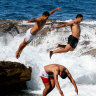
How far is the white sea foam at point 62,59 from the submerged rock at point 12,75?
0.63 m

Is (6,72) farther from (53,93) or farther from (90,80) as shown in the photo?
(90,80)

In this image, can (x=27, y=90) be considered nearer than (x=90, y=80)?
Yes

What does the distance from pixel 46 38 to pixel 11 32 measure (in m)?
2.44

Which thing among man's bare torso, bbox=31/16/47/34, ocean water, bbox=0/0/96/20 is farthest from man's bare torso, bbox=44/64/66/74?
ocean water, bbox=0/0/96/20

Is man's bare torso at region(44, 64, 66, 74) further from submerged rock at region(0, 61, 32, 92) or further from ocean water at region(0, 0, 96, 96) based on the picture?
ocean water at region(0, 0, 96, 96)

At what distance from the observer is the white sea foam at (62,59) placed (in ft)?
31.1

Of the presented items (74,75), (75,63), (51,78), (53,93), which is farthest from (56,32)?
(51,78)

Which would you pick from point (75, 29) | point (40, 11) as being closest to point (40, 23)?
point (75, 29)

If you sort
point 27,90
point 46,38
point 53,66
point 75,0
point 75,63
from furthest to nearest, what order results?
point 75,0 < point 46,38 < point 75,63 < point 27,90 < point 53,66

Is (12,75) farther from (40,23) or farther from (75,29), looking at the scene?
(75,29)

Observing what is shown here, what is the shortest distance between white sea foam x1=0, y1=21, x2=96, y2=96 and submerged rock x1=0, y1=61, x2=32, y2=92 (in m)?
0.63

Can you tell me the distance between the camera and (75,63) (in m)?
12.2

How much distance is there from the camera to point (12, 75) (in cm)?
844

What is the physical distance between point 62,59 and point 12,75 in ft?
16.0
